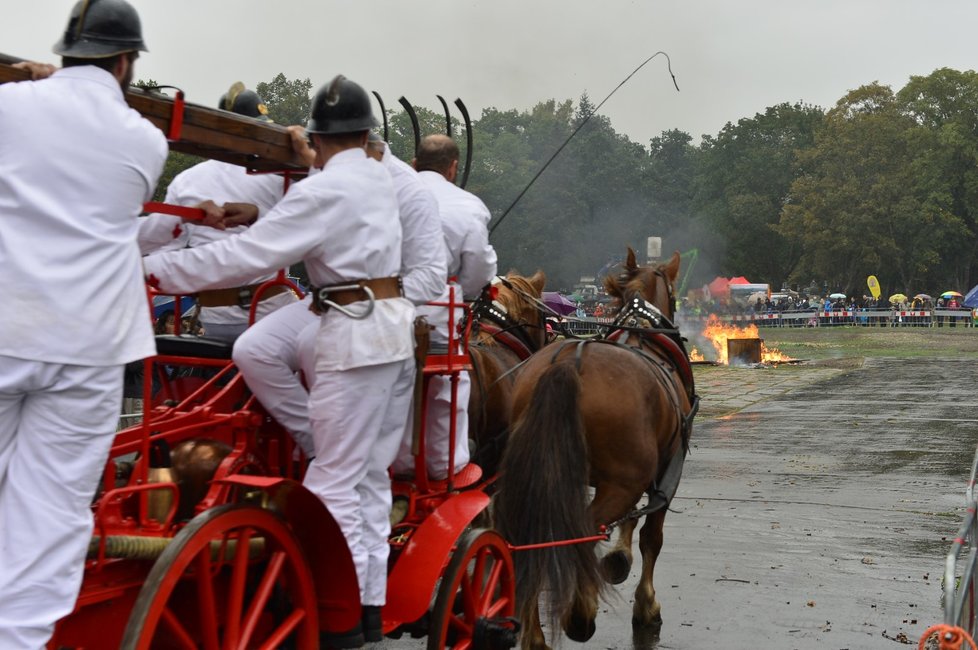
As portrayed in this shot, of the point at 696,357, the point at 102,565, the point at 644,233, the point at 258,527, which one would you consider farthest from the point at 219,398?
the point at 644,233

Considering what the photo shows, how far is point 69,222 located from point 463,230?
11.0 feet

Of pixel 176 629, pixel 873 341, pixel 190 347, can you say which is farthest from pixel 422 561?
pixel 873 341

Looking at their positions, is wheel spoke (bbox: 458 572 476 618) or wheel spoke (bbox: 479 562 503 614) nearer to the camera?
wheel spoke (bbox: 458 572 476 618)

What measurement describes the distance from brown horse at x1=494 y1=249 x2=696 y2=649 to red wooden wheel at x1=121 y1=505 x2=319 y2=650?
238cm

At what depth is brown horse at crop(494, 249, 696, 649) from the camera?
6242 mm

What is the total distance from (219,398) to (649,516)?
3.87 m

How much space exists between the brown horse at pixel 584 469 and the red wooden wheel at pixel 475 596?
927 mm

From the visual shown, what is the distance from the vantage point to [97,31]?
3.31 m

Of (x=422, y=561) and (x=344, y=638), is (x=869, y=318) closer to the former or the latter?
(x=422, y=561)

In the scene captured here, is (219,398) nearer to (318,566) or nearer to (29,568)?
(318,566)

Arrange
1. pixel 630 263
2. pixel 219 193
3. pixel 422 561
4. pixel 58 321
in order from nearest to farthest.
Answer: pixel 58 321 → pixel 422 561 → pixel 219 193 → pixel 630 263

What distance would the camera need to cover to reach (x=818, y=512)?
1040cm

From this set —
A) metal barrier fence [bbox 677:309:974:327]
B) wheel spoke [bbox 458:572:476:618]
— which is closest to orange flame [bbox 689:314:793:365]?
metal barrier fence [bbox 677:309:974:327]

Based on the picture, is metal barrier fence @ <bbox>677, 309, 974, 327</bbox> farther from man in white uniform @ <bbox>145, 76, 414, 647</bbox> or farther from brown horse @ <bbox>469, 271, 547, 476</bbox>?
man in white uniform @ <bbox>145, 76, 414, 647</bbox>
